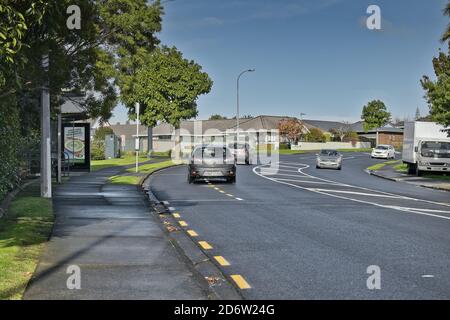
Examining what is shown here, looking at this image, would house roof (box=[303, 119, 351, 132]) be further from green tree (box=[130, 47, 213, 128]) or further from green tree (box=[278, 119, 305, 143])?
green tree (box=[130, 47, 213, 128])

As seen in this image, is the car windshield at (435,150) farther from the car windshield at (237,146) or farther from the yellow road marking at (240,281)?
the yellow road marking at (240,281)

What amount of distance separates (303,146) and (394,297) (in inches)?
3276

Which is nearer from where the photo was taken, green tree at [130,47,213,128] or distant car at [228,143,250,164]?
distant car at [228,143,250,164]

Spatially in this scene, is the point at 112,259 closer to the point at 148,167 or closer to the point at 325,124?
the point at 148,167

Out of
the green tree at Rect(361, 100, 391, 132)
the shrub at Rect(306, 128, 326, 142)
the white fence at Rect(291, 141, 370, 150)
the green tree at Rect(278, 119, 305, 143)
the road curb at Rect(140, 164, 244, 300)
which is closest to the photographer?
the road curb at Rect(140, 164, 244, 300)

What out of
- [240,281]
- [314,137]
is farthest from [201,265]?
[314,137]

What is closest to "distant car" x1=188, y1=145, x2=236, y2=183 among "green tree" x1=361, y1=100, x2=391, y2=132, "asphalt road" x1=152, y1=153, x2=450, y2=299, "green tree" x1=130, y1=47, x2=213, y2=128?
"asphalt road" x1=152, y1=153, x2=450, y2=299

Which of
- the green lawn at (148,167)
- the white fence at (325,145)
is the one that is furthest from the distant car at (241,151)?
the white fence at (325,145)

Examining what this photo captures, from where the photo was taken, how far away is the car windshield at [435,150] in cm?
3389

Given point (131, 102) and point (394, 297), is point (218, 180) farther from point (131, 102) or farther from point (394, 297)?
point (131, 102)

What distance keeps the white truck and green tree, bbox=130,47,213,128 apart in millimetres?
27582

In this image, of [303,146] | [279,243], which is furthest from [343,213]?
[303,146]

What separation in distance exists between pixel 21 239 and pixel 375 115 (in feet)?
372

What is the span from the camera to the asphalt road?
7.20m
